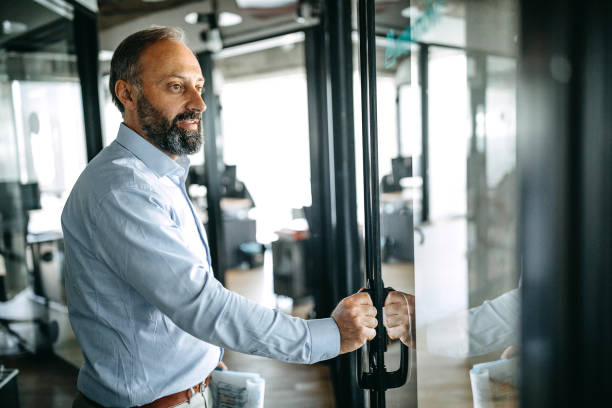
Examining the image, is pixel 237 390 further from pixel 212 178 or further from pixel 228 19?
pixel 228 19

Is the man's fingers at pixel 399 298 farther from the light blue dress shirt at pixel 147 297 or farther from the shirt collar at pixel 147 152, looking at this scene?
the shirt collar at pixel 147 152

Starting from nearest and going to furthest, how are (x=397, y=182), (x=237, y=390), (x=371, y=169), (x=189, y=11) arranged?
1. (x=371, y=169)
2. (x=237, y=390)
3. (x=397, y=182)
4. (x=189, y=11)

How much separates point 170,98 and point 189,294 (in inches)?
25.8

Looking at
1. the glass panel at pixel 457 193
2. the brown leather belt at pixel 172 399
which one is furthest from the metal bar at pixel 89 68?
the brown leather belt at pixel 172 399

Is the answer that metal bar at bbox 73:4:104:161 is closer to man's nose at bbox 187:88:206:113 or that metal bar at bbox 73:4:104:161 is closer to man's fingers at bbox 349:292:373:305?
man's nose at bbox 187:88:206:113

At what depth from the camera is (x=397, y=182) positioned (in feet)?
10.0

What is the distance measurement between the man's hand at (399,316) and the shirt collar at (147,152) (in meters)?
0.73

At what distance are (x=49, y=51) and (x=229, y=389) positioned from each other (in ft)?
9.87

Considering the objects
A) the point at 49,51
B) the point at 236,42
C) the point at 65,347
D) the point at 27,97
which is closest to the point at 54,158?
the point at 27,97

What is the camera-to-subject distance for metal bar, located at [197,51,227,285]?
13.9 ft

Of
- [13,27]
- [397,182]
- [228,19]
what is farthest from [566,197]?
[228,19]

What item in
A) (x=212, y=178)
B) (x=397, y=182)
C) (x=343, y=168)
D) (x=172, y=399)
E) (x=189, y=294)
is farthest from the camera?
(x=212, y=178)

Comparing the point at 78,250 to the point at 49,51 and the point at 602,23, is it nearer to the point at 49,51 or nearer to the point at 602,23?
the point at 602,23

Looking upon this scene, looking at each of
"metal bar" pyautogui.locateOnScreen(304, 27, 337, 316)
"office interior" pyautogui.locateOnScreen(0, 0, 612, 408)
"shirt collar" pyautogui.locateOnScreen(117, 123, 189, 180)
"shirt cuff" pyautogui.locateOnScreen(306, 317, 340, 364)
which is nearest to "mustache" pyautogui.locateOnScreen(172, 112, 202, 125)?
"shirt collar" pyautogui.locateOnScreen(117, 123, 189, 180)
